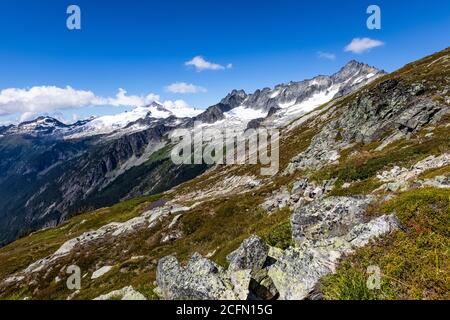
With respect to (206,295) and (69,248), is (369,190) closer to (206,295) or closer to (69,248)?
(206,295)

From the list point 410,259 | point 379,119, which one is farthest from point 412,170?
point 379,119

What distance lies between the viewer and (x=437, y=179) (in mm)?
23172

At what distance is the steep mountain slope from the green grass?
5cm

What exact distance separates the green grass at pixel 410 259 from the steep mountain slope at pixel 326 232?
5 centimetres

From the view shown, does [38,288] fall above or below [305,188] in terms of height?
below

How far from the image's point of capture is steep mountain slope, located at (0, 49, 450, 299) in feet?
43.4

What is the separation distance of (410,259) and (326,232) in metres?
7.16

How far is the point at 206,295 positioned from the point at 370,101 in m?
73.8

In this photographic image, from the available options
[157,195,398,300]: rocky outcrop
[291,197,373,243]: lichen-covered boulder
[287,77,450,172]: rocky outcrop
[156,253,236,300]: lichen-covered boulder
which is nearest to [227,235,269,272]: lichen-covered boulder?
[157,195,398,300]: rocky outcrop

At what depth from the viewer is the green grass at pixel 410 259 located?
11306 millimetres

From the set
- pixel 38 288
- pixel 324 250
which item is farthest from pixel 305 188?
pixel 38 288

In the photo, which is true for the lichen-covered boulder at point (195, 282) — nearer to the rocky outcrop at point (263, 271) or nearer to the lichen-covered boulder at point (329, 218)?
the rocky outcrop at point (263, 271)

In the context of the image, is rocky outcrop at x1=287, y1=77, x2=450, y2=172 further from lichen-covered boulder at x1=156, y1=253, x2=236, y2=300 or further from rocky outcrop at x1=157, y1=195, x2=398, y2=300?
lichen-covered boulder at x1=156, y1=253, x2=236, y2=300

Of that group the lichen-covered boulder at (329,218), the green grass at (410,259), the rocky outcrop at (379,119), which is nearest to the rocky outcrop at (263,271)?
the green grass at (410,259)
